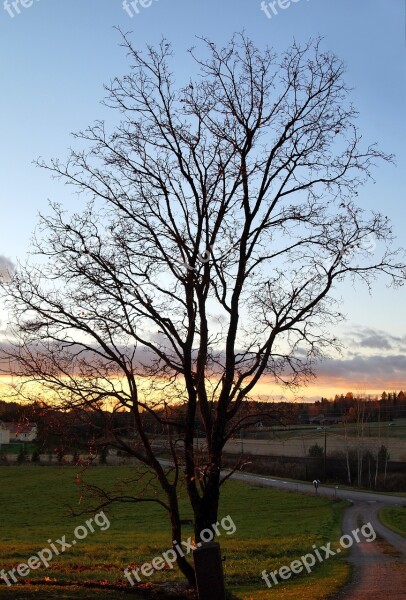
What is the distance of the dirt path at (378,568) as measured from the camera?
1390 cm

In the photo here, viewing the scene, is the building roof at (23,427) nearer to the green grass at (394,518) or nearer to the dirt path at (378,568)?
the dirt path at (378,568)

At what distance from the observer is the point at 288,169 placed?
1302cm

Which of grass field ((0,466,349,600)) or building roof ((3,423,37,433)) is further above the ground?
building roof ((3,423,37,433))

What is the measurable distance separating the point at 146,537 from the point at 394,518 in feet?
46.1

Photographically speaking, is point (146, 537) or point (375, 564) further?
point (146, 537)

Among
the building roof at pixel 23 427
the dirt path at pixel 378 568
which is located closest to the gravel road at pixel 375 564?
the dirt path at pixel 378 568

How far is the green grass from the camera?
3227 centimetres

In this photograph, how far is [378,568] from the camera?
18.4 meters

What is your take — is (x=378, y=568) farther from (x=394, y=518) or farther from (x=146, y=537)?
(x=394, y=518)

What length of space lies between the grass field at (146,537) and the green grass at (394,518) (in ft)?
8.93

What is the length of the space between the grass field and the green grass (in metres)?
2.72

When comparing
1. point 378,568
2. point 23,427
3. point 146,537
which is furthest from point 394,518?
point 23,427

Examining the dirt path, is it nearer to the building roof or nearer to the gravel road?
the gravel road

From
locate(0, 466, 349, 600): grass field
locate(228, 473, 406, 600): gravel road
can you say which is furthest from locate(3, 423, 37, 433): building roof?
locate(228, 473, 406, 600): gravel road
